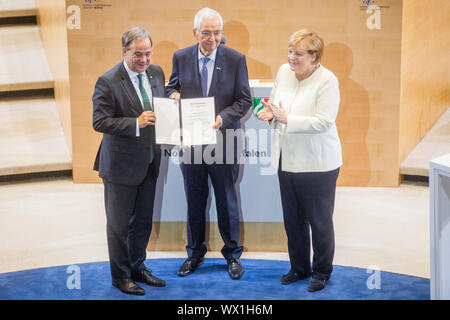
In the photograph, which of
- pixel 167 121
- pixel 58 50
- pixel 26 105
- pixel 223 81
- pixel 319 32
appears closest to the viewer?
pixel 167 121

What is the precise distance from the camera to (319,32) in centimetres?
651

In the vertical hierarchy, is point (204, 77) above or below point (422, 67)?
below

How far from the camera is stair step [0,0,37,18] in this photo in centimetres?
852

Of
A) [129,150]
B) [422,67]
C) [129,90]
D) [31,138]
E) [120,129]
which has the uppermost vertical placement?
[422,67]

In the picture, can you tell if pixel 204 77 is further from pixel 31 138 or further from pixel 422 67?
pixel 31 138

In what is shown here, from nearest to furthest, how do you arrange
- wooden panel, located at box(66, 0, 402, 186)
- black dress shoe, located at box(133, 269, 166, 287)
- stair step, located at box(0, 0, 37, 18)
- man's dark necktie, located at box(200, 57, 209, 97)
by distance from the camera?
black dress shoe, located at box(133, 269, 166, 287) → man's dark necktie, located at box(200, 57, 209, 97) → wooden panel, located at box(66, 0, 402, 186) → stair step, located at box(0, 0, 37, 18)

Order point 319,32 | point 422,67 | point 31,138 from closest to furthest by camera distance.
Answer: point 319,32
point 422,67
point 31,138

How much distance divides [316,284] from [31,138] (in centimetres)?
505

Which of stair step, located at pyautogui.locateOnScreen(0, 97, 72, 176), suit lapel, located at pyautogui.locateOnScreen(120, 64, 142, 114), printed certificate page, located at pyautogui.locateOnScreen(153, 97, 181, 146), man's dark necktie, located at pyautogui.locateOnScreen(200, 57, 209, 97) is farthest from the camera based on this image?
stair step, located at pyautogui.locateOnScreen(0, 97, 72, 176)

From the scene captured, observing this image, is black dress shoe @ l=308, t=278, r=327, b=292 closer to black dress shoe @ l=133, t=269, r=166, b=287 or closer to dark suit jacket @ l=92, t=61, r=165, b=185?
black dress shoe @ l=133, t=269, r=166, b=287

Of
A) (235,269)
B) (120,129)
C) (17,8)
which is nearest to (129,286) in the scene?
(235,269)

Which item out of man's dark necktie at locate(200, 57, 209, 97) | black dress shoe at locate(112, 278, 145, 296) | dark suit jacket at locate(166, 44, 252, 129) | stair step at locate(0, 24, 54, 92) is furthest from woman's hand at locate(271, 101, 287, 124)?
stair step at locate(0, 24, 54, 92)

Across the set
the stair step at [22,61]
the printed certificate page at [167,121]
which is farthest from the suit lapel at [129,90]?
the stair step at [22,61]

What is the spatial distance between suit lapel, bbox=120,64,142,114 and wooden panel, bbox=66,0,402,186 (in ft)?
9.89
